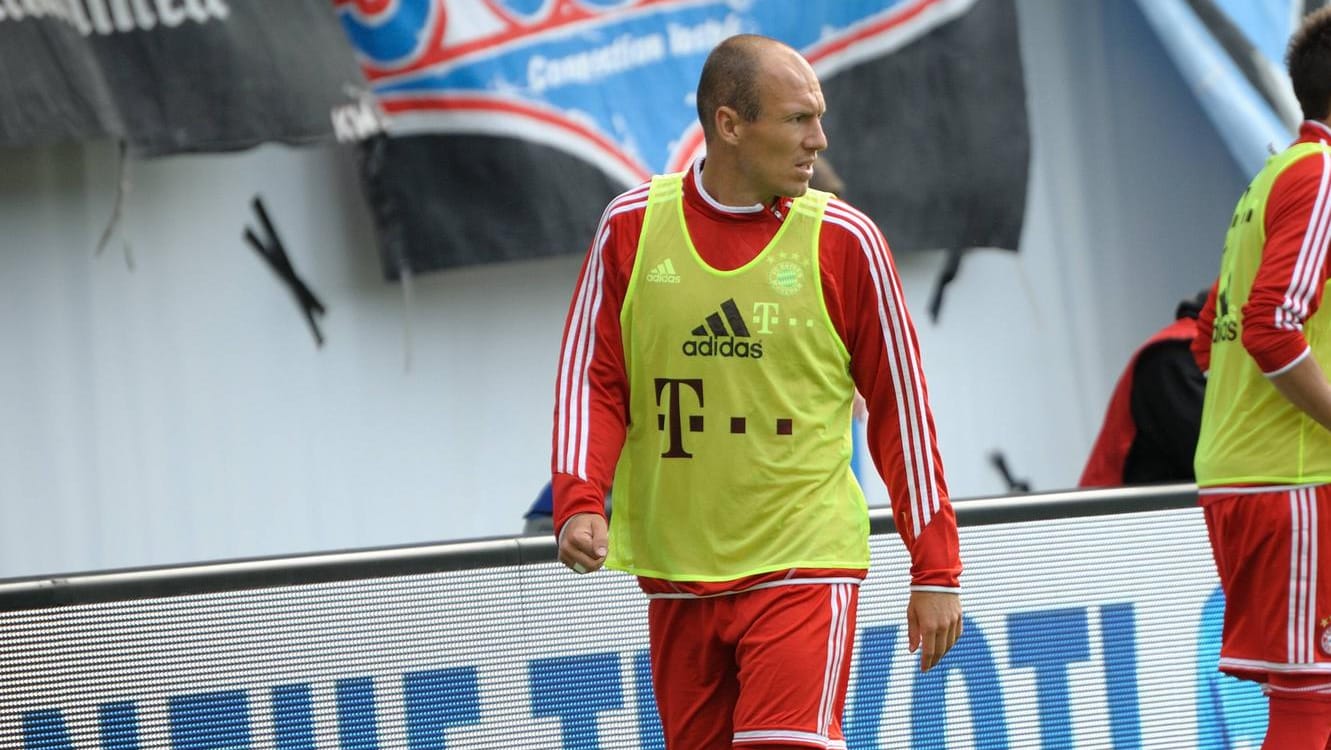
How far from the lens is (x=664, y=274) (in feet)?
11.7

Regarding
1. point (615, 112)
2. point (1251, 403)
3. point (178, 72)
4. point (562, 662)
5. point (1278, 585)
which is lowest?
point (562, 662)

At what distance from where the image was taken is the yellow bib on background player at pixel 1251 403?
4133mm

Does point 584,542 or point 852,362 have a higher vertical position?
point 852,362

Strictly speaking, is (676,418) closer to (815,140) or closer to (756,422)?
(756,422)

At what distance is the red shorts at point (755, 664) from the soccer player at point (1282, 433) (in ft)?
3.86

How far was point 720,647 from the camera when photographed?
11.6ft

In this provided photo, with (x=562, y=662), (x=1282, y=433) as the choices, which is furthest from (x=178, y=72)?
(x=1282, y=433)

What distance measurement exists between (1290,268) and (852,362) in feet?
3.65

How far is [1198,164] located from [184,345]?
14.0 ft

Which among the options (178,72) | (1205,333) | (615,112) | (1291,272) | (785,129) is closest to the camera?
(785,129)

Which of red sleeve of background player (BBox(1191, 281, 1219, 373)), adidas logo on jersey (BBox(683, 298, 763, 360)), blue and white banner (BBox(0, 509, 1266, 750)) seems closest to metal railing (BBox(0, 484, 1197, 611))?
blue and white banner (BBox(0, 509, 1266, 750))

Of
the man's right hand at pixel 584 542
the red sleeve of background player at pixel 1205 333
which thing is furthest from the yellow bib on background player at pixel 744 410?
the red sleeve of background player at pixel 1205 333

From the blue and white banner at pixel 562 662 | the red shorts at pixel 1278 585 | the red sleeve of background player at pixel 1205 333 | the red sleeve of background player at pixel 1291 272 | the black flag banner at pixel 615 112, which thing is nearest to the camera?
the red sleeve of background player at pixel 1291 272

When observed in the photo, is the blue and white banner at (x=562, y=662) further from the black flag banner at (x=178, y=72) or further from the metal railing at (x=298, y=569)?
the black flag banner at (x=178, y=72)
